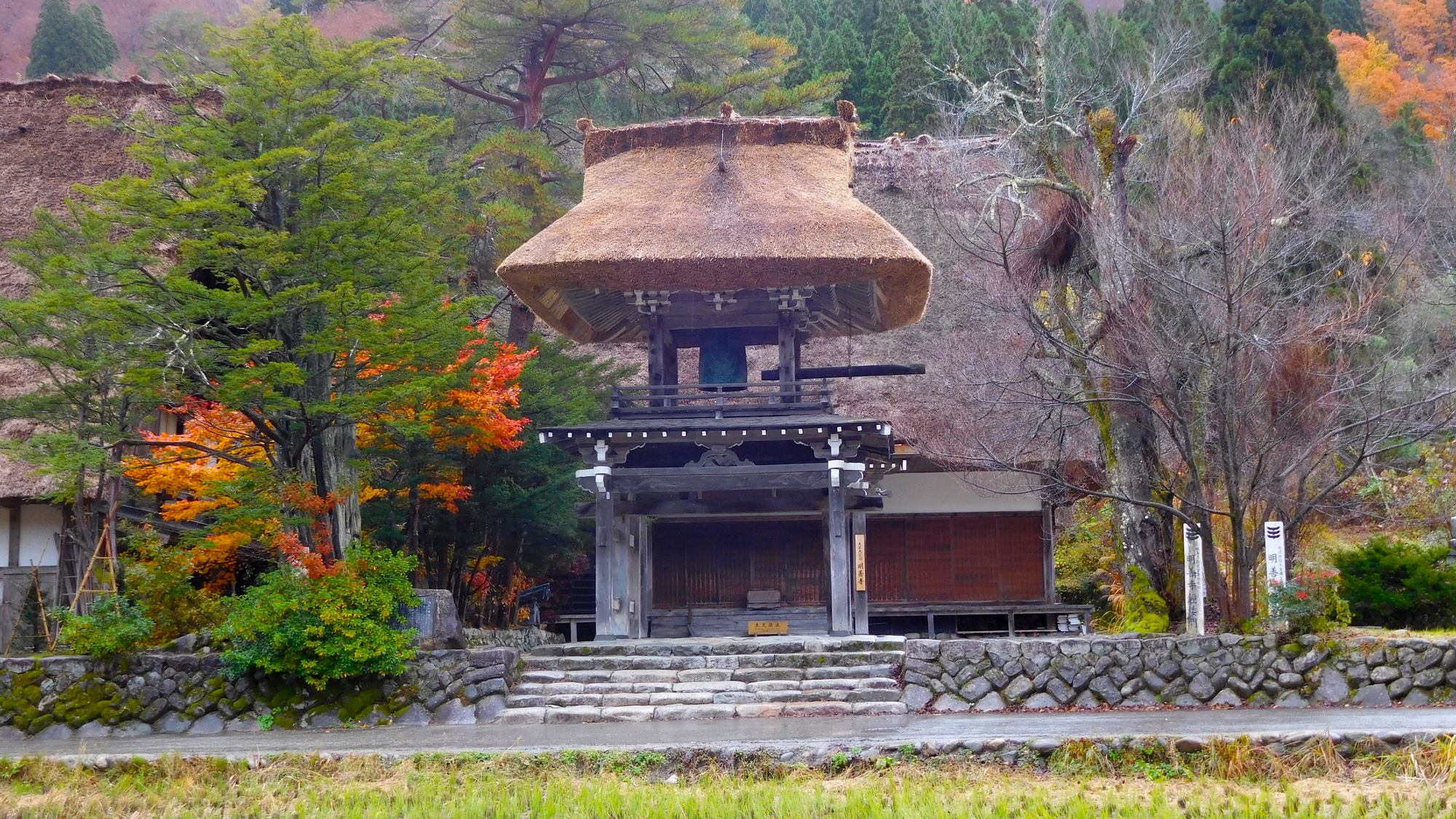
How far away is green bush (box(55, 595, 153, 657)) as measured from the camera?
1236cm

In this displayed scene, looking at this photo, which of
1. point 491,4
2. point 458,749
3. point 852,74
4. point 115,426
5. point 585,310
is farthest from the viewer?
point 852,74

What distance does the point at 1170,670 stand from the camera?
12.3 metres

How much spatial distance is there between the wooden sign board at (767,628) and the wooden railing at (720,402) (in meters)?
3.59

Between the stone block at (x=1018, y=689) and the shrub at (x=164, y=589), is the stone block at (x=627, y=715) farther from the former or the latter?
the shrub at (x=164, y=589)

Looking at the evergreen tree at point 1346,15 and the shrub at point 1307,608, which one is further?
the evergreen tree at point 1346,15

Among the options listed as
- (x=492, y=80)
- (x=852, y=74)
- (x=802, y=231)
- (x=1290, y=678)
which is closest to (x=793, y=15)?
(x=852, y=74)

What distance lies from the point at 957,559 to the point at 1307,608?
7.72 meters

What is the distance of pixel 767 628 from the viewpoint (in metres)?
17.8

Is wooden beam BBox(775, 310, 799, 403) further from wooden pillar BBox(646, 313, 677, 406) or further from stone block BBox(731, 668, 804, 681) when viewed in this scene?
stone block BBox(731, 668, 804, 681)

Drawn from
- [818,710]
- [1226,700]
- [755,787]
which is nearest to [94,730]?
[818,710]

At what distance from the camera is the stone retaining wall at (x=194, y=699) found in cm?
1233

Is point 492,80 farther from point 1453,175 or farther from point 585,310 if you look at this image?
point 1453,175

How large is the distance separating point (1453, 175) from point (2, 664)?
2231cm

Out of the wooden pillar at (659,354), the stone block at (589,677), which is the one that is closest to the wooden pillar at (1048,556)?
the wooden pillar at (659,354)
